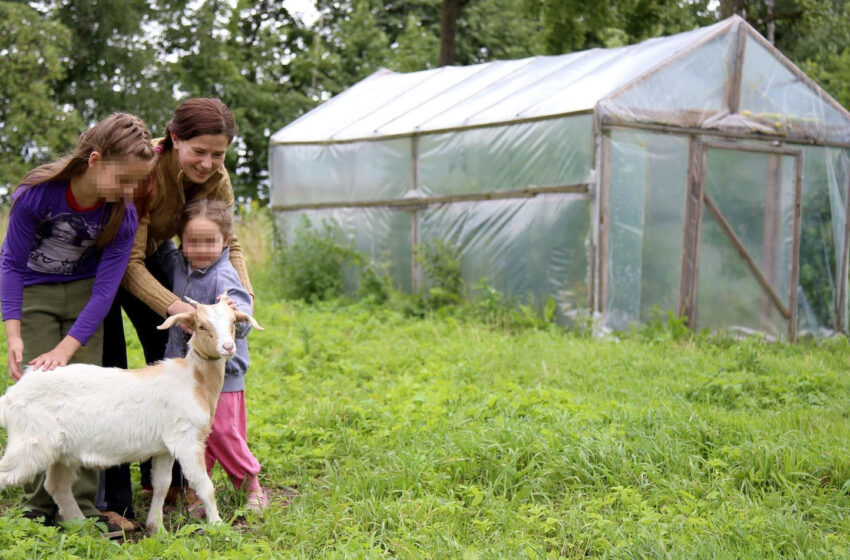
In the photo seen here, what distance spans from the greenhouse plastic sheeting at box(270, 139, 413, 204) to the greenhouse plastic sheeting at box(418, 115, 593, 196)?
45 centimetres

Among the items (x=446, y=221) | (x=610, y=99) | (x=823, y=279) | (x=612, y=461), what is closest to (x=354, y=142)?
(x=446, y=221)

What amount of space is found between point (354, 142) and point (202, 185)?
765 centimetres

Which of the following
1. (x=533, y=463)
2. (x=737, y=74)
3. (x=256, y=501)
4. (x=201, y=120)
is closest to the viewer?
(x=201, y=120)

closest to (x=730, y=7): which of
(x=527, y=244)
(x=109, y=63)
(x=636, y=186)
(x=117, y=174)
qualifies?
(x=636, y=186)

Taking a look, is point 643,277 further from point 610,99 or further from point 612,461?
point 612,461

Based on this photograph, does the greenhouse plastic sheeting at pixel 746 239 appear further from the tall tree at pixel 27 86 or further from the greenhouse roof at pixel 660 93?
the tall tree at pixel 27 86

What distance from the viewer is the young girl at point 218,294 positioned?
3865mm

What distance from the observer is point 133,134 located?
341 cm

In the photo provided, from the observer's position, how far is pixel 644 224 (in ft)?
29.7

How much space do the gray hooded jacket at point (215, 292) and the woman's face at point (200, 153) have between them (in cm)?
39

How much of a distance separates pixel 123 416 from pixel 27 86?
17087mm

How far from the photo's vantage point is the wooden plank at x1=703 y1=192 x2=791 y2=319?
31.1 feet

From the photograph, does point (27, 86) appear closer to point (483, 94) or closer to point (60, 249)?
point (483, 94)

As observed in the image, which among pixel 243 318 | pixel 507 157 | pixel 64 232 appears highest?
pixel 507 157
